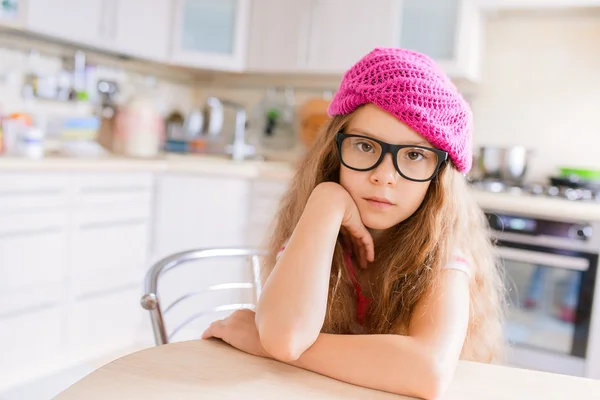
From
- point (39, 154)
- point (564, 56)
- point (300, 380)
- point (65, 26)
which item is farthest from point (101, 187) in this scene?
point (564, 56)

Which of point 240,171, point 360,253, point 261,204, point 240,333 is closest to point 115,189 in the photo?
point 240,171

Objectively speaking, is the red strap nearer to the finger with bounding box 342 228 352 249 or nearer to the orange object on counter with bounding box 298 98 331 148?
the finger with bounding box 342 228 352 249

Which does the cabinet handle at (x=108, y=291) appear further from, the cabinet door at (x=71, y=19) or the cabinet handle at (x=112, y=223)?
the cabinet door at (x=71, y=19)

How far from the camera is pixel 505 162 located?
2693mm

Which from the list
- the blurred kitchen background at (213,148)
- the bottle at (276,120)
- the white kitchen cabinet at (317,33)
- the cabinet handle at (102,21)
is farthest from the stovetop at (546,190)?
the cabinet handle at (102,21)

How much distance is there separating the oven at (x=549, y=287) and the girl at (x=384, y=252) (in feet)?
4.35

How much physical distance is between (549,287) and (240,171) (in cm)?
145

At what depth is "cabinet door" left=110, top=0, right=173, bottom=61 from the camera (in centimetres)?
278

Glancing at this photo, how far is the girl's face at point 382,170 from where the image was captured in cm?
84

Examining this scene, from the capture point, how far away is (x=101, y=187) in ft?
8.03

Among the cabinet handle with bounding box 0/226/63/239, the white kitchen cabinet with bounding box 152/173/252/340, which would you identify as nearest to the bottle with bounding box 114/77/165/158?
the white kitchen cabinet with bounding box 152/173/252/340

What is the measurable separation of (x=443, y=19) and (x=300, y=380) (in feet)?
8.25

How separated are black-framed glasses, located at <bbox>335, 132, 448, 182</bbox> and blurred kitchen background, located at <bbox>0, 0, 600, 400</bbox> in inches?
58.0

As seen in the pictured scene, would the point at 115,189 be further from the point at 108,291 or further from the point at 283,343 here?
the point at 283,343
